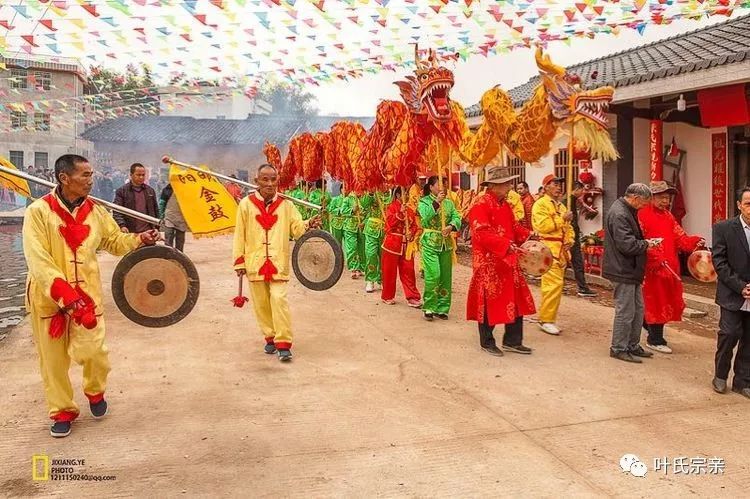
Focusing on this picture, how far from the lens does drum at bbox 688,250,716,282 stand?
505cm

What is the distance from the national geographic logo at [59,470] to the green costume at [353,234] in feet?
22.2

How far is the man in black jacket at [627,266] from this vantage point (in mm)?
5223

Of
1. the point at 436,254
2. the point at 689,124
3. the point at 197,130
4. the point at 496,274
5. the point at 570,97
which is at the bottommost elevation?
the point at 496,274

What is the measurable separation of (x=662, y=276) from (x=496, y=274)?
1521mm

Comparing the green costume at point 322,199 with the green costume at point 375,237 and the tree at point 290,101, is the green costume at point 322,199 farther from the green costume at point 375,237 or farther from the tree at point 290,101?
the tree at point 290,101

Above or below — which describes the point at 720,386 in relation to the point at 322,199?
below

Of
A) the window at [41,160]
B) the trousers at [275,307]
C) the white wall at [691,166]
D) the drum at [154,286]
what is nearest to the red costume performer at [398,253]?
the trousers at [275,307]

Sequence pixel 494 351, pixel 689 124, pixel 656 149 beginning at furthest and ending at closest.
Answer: pixel 689 124 → pixel 656 149 → pixel 494 351

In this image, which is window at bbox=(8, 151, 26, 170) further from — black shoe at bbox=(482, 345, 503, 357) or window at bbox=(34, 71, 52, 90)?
black shoe at bbox=(482, 345, 503, 357)

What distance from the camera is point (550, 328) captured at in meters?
6.43

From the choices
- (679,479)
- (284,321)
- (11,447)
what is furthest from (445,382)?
(11,447)

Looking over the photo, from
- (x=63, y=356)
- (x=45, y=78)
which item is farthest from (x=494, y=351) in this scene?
(x=45, y=78)

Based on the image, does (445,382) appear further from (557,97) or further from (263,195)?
(557,97)

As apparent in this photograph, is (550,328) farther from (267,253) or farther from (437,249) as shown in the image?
(267,253)
